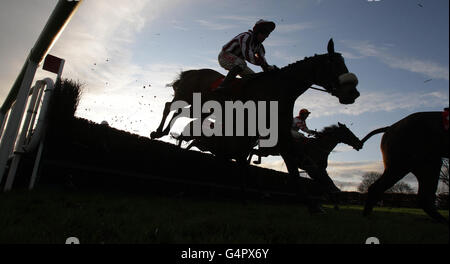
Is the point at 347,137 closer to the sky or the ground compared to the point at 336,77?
closer to the sky

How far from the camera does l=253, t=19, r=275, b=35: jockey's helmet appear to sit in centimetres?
509

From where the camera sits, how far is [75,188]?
4879 millimetres

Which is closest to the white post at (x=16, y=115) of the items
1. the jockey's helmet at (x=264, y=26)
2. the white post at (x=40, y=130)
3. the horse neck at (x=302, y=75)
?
the white post at (x=40, y=130)

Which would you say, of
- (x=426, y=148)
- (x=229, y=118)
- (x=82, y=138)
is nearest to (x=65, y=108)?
(x=82, y=138)

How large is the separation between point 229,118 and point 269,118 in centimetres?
75

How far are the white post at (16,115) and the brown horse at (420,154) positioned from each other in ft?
18.9

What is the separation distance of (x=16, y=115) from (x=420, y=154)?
20.2 feet

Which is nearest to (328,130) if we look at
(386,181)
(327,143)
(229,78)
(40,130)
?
(327,143)

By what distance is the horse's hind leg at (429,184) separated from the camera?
4270 mm

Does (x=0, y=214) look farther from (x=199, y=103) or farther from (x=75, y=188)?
(x=199, y=103)

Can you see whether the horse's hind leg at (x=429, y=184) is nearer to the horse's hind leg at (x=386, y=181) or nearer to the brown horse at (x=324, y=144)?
the horse's hind leg at (x=386, y=181)

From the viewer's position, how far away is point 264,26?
16.8ft

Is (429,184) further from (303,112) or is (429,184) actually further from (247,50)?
(303,112)

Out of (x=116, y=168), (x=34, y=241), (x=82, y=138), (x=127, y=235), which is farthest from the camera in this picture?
(x=116, y=168)
